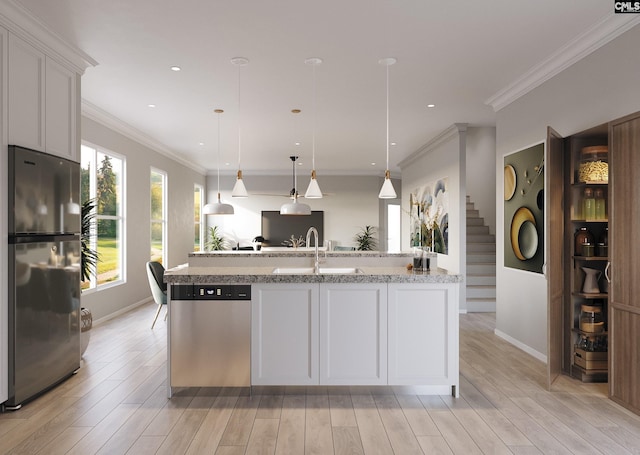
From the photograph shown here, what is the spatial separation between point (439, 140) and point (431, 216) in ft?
4.42

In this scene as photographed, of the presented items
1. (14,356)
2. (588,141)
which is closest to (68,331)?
(14,356)

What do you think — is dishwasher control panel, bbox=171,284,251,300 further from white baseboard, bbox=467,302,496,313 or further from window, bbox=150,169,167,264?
window, bbox=150,169,167,264

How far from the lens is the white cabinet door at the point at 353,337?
10.6ft

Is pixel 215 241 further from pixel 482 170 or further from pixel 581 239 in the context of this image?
pixel 581 239

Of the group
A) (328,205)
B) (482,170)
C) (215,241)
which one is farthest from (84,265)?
(328,205)

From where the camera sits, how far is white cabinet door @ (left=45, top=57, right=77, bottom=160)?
137 inches

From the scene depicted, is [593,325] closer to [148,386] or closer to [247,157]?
[148,386]

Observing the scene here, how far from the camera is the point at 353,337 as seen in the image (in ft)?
10.6

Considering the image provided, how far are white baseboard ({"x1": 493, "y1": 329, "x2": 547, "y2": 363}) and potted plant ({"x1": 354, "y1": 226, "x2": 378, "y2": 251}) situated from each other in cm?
620

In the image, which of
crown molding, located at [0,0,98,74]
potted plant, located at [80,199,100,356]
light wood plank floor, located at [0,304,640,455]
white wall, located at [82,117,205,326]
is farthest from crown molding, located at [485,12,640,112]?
white wall, located at [82,117,205,326]

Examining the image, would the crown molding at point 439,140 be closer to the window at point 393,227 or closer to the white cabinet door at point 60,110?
the window at point 393,227

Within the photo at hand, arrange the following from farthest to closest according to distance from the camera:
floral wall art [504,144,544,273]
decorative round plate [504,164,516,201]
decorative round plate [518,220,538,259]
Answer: decorative round plate [504,164,516,201]
decorative round plate [518,220,538,259]
floral wall art [504,144,544,273]

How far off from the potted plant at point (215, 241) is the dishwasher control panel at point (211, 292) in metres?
8.15

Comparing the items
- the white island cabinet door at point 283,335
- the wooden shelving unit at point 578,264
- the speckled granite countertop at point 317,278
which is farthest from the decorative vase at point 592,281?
the white island cabinet door at point 283,335
